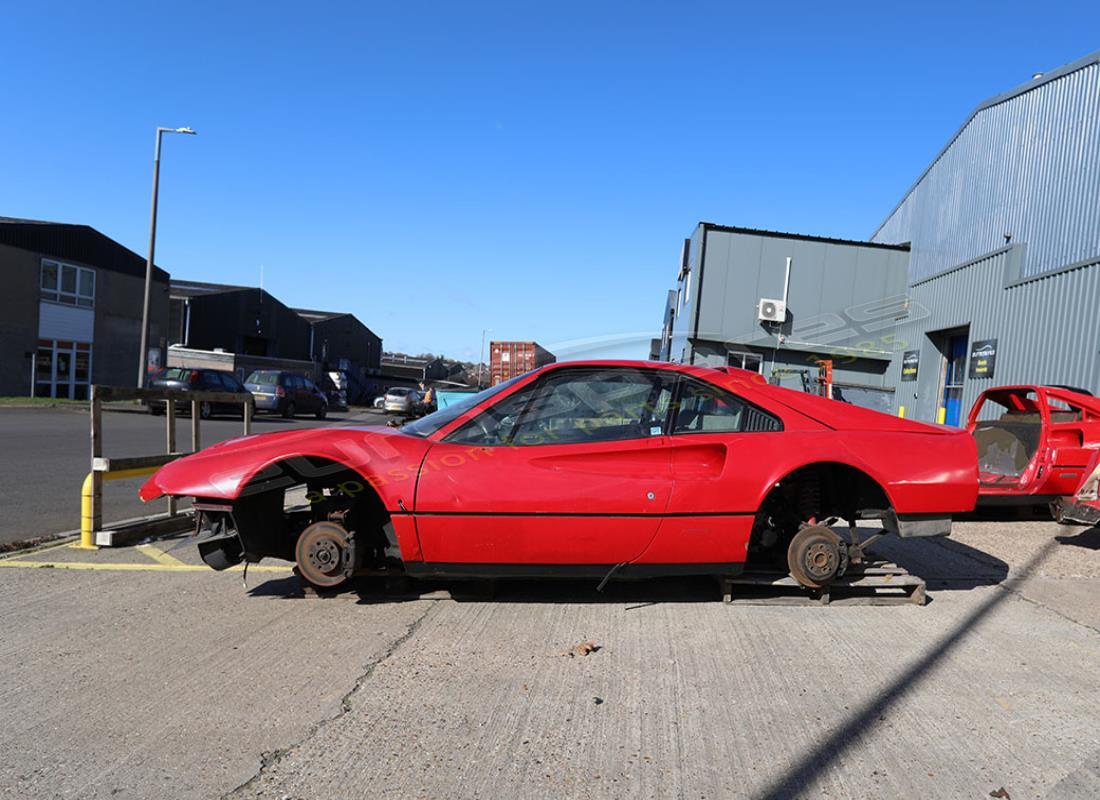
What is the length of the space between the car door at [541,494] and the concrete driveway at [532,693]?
0.45m

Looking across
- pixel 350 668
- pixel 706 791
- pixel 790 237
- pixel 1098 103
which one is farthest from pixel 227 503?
pixel 790 237

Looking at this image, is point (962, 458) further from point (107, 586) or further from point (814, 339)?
point (814, 339)

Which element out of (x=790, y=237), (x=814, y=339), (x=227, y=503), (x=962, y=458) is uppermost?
(x=790, y=237)

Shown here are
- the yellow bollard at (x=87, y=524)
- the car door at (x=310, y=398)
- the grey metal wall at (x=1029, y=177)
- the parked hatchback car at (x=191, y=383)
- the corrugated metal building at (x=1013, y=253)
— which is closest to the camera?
the yellow bollard at (x=87, y=524)

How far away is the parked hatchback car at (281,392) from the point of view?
83.8 ft

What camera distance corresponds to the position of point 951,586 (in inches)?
204

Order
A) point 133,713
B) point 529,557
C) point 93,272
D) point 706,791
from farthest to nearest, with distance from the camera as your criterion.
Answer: point 93,272 < point 529,557 < point 133,713 < point 706,791

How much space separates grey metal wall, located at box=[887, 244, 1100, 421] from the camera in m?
10.6

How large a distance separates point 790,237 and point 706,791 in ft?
60.7

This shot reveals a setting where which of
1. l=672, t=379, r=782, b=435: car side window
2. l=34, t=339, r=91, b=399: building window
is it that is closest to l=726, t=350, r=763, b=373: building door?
l=672, t=379, r=782, b=435: car side window

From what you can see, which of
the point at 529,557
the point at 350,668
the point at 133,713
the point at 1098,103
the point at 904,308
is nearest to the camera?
the point at 133,713

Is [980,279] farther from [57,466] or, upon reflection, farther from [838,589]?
[57,466]

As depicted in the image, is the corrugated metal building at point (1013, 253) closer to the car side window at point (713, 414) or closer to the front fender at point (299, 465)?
the car side window at point (713, 414)

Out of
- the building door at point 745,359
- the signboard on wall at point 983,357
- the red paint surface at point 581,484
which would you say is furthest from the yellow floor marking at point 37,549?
the building door at point 745,359
